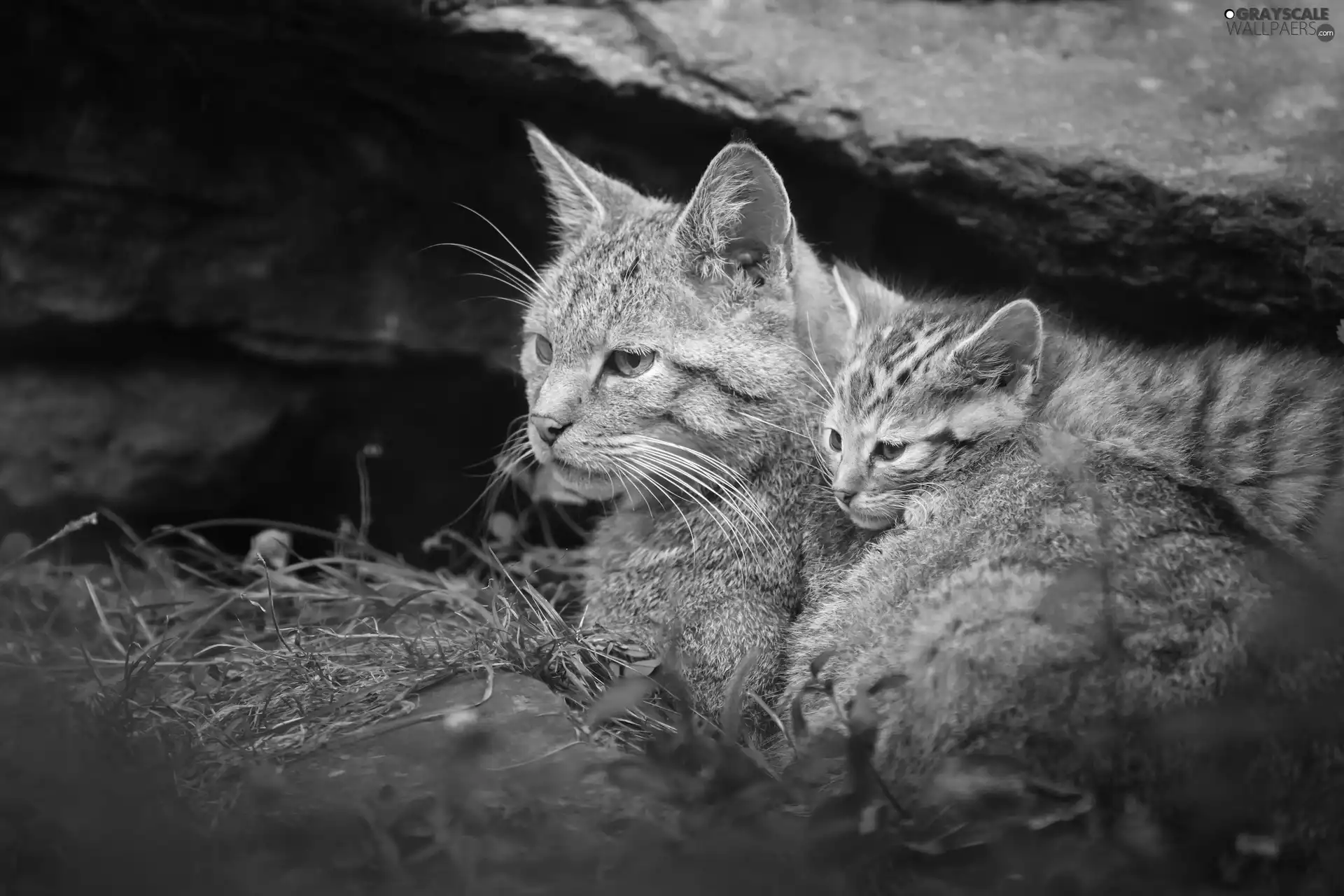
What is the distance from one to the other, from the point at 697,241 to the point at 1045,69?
5.19 feet

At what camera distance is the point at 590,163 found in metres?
4.91

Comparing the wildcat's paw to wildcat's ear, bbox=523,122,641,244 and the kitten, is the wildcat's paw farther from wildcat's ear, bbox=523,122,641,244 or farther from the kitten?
wildcat's ear, bbox=523,122,641,244

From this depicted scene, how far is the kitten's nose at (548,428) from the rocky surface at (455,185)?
4.51ft

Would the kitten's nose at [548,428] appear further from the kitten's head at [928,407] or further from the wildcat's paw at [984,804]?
the wildcat's paw at [984,804]

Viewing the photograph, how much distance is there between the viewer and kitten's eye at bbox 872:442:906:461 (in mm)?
3262

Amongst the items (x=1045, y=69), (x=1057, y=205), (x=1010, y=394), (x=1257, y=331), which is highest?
(x=1045, y=69)

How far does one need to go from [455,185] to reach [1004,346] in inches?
115

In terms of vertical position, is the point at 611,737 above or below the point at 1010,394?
below

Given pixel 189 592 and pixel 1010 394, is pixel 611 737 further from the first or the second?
pixel 189 592

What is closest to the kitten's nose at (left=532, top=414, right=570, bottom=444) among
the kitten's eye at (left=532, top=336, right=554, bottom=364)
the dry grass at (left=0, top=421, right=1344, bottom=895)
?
the kitten's eye at (left=532, top=336, right=554, bottom=364)

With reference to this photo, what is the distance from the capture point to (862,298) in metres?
3.77

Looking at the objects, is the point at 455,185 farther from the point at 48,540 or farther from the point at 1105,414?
the point at 1105,414

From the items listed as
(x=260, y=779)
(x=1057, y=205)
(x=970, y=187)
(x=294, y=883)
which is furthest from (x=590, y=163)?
(x=294, y=883)

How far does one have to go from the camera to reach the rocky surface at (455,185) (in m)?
3.82
